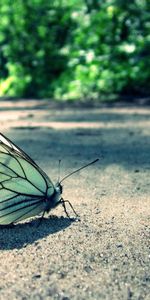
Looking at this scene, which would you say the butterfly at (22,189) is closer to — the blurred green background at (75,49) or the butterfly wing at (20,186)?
the butterfly wing at (20,186)

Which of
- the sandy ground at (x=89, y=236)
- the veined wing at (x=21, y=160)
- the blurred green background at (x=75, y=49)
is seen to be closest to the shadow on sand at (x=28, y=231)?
the sandy ground at (x=89, y=236)

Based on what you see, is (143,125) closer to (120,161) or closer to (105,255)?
(120,161)

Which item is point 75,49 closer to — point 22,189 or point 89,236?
point 22,189

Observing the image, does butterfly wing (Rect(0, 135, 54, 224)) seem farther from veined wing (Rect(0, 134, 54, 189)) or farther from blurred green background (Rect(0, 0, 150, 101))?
blurred green background (Rect(0, 0, 150, 101))

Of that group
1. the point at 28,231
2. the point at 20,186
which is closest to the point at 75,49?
the point at 20,186

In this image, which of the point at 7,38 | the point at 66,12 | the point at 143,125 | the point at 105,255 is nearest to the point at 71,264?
the point at 105,255

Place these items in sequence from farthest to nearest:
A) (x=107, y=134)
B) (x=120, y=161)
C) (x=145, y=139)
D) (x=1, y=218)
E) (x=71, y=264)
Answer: (x=107, y=134) < (x=145, y=139) < (x=120, y=161) < (x=1, y=218) < (x=71, y=264)
